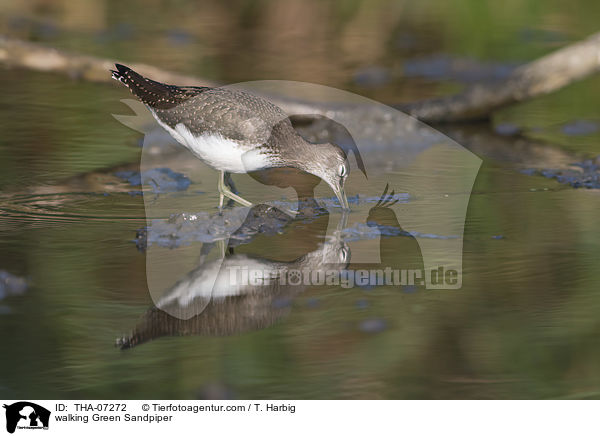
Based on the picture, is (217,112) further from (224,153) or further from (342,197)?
(342,197)

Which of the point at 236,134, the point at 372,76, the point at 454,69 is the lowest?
the point at 236,134

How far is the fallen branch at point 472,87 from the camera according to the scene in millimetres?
7977

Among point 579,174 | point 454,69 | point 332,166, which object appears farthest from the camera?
point 454,69

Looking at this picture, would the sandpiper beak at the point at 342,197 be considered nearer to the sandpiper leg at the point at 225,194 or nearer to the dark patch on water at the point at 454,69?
the sandpiper leg at the point at 225,194

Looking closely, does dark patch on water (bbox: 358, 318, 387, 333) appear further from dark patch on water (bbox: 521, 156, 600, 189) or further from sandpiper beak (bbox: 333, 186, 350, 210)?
dark patch on water (bbox: 521, 156, 600, 189)

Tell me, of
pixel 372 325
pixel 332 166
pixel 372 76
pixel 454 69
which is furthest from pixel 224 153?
pixel 454 69

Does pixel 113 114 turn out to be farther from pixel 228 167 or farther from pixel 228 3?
pixel 228 3

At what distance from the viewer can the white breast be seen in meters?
5.61

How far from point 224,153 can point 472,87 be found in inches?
142

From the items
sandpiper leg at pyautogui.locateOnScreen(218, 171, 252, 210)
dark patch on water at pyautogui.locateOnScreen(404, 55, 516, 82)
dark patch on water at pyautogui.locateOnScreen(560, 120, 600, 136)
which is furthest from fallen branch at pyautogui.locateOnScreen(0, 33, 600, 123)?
sandpiper leg at pyautogui.locateOnScreen(218, 171, 252, 210)

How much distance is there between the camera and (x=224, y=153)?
5.62 metres

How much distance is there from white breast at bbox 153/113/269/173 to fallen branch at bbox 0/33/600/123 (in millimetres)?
2320
